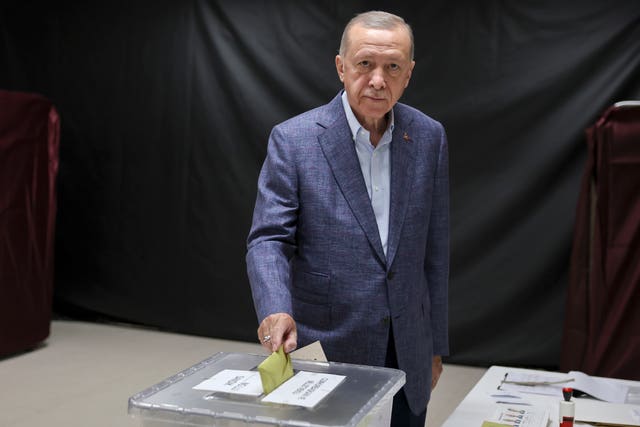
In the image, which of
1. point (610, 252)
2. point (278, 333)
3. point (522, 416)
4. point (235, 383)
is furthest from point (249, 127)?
point (235, 383)

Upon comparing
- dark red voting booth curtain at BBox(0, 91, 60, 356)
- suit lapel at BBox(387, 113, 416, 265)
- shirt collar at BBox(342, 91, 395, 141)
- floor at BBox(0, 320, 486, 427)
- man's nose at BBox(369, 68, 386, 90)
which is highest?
man's nose at BBox(369, 68, 386, 90)

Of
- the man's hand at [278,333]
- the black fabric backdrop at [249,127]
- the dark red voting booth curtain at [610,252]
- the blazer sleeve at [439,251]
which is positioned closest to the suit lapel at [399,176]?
the blazer sleeve at [439,251]

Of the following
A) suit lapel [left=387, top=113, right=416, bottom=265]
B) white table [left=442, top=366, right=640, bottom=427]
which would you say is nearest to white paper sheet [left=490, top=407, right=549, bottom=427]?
white table [left=442, top=366, right=640, bottom=427]

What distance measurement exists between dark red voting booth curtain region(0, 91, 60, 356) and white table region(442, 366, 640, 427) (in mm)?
3145

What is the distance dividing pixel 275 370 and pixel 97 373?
3.31m

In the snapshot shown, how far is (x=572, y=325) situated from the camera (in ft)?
11.9

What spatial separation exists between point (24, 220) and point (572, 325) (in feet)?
10.3

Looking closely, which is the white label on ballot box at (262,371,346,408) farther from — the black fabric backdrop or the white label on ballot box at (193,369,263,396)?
the black fabric backdrop

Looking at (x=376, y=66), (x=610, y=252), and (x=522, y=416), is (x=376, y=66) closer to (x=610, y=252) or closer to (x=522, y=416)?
(x=522, y=416)

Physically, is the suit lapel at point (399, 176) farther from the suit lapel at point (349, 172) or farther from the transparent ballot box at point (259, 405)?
the transparent ballot box at point (259, 405)

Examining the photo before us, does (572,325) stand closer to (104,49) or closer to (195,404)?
(195,404)

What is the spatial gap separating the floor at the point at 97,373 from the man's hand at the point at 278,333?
2.19 m

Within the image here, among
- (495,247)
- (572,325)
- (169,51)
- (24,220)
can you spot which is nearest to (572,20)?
(495,247)

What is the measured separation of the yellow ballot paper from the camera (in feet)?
3.40
